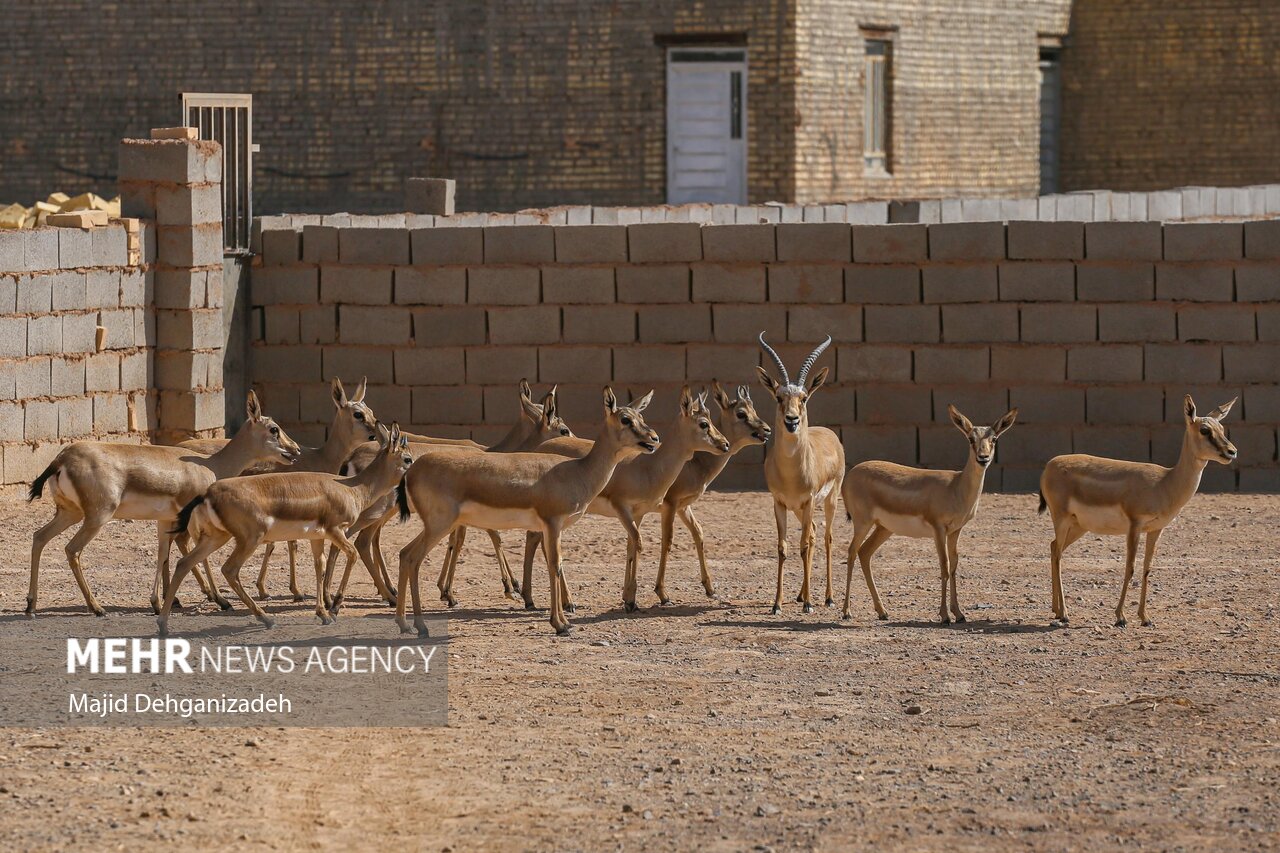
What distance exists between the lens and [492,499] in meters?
11.5

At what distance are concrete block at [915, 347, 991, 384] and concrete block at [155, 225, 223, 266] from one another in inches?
245

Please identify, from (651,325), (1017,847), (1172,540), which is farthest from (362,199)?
(1017,847)

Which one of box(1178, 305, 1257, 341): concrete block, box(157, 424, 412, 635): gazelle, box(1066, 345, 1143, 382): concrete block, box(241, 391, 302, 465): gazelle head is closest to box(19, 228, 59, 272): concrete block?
box(241, 391, 302, 465): gazelle head

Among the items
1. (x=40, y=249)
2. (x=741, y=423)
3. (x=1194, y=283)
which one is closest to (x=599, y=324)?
(x=40, y=249)

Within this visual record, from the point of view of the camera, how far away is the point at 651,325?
701 inches

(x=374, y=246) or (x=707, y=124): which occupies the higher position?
(x=707, y=124)

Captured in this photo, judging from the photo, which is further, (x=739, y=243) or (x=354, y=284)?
(x=354, y=284)

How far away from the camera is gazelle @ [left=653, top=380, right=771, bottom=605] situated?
42.6ft

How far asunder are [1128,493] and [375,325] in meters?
8.20

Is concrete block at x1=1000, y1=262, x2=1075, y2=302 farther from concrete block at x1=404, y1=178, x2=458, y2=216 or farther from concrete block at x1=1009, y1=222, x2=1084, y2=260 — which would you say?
concrete block at x1=404, y1=178, x2=458, y2=216

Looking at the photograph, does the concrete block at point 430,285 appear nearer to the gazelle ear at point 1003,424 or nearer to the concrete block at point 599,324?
the concrete block at point 599,324

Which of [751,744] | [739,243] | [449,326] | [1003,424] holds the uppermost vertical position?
[739,243]

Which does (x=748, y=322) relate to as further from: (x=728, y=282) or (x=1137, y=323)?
(x=1137, y=323)

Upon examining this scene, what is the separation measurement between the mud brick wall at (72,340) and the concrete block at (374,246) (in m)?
1.68
